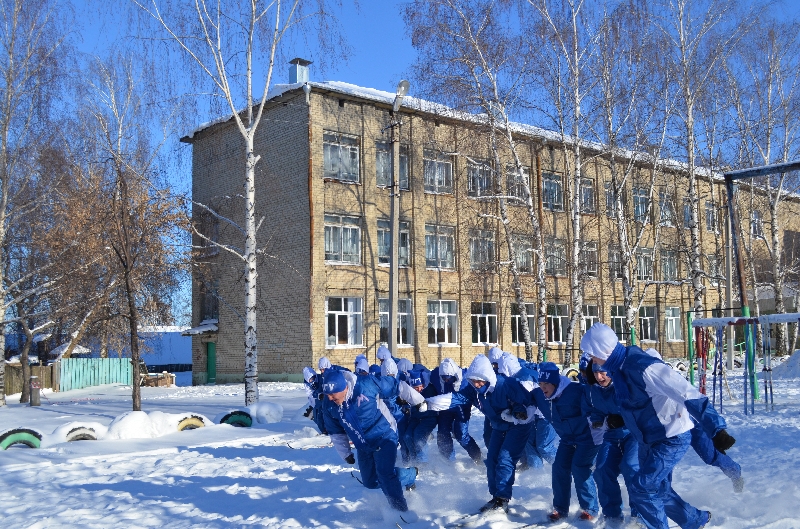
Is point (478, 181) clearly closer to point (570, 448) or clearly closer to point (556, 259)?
point (556, 259)

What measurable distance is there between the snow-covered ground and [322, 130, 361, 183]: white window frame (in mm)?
14377

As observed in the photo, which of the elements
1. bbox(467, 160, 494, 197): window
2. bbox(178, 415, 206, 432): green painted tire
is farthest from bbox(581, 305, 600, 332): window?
bbox(178, 415, 206, 432): green painted tire

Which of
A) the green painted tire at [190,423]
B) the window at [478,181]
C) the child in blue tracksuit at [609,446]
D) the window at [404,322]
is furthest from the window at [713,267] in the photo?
the child in blue tracksuit at [609,446]

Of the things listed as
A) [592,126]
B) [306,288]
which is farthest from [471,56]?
[306,288]

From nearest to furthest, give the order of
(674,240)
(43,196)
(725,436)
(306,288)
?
(725,436), (43,196), (306,288), (674,240)

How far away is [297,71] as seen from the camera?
30172mm

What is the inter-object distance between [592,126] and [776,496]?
18.1m

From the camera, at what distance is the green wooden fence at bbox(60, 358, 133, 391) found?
3103 cm

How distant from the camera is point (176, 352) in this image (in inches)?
2746

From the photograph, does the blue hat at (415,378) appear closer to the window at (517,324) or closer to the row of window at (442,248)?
the row of window at (442,248)

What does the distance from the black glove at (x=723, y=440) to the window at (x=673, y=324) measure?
34.9 meters

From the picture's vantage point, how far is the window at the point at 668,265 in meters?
38.7

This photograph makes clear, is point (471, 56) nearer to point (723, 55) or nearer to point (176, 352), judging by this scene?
point (723, 55)

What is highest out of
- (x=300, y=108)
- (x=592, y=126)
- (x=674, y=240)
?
(x=300, y=108)
